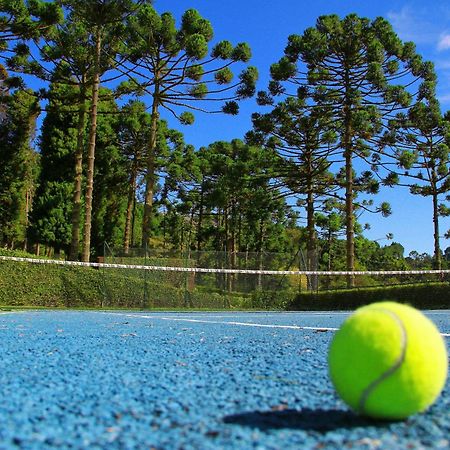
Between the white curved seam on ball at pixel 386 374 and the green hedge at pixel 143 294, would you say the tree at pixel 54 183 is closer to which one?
the green hedge at pixel 143 294

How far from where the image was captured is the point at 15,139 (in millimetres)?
31766

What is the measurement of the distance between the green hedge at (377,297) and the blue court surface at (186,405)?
49.5 ft

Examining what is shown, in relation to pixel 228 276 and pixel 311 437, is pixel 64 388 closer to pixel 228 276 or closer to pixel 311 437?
pixel 311 437

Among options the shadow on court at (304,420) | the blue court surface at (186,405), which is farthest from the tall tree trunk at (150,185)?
the shadow on court at (304,420)

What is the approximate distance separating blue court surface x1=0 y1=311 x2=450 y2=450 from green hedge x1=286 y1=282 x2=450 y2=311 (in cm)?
1509

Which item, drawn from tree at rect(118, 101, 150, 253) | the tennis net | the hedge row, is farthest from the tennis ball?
tree at rect(118, 101, 150, 253)

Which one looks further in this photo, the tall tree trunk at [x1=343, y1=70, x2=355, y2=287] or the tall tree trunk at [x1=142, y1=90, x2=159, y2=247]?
the tall tree trunk at [x1=343, y1=70, x2=355, y2=287]

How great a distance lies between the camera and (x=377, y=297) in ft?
62.8

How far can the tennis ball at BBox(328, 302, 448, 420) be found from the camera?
1.97m

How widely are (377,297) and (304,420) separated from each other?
17.9 metres

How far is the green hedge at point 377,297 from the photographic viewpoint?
17.9 metres

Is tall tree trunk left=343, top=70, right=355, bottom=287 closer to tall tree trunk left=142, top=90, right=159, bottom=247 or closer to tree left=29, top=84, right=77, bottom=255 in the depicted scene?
tall tree trunk left=142, top=90, right=159, bottom=247

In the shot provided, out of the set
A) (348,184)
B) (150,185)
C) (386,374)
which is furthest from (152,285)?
(386,374)

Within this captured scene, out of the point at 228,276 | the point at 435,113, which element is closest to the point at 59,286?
the point at 228,276
